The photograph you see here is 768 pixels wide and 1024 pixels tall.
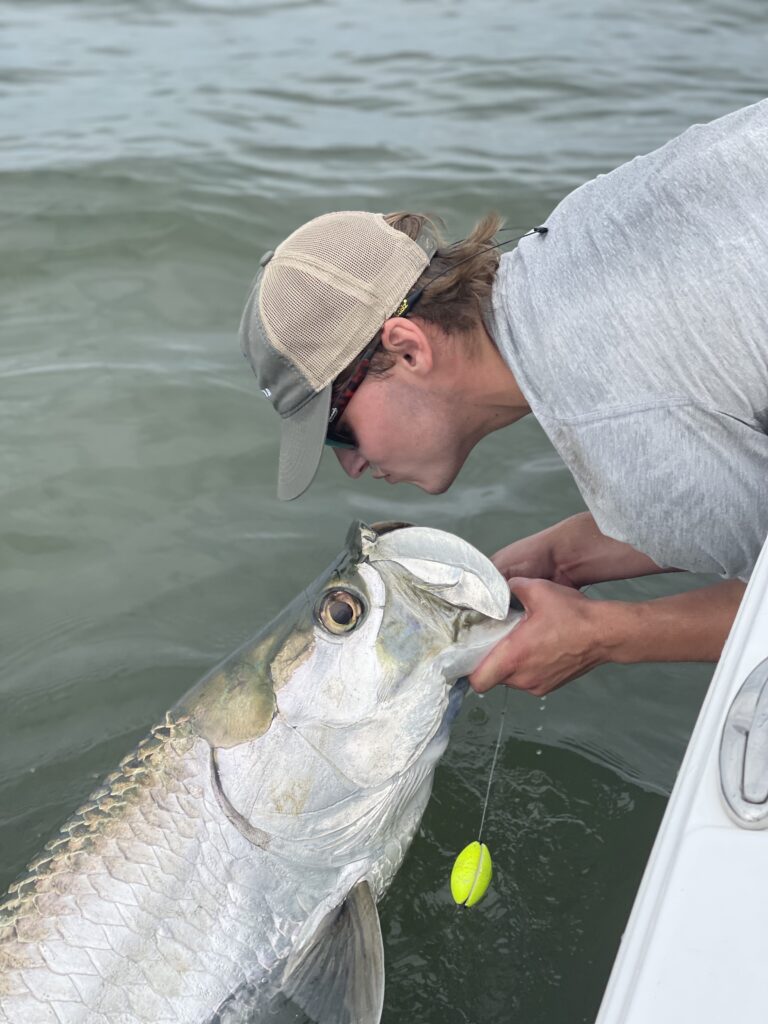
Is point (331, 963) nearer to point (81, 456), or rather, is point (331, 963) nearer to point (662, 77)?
point (81, 456)

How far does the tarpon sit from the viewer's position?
2.20 m

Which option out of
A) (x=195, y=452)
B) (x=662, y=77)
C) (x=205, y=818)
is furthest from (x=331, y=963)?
(x=662, y=77)

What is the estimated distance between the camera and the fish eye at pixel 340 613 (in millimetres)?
2295

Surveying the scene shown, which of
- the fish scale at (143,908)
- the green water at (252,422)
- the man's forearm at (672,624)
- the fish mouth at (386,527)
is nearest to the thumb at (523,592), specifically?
the man's forearm at (672,624)

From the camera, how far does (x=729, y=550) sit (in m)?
2.49

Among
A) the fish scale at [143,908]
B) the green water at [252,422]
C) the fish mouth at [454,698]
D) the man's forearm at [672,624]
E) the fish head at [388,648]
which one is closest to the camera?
the fish scale at [143,908]

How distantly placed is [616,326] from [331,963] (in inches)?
54.8

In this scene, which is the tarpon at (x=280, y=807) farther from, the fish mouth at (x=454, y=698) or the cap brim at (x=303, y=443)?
the cap brim at (x=303, y=443)

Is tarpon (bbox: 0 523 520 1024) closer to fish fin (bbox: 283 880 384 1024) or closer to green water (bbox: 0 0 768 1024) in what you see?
fish fin (bbox: 283 880 384 1024)

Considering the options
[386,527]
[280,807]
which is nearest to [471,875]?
[280,807]

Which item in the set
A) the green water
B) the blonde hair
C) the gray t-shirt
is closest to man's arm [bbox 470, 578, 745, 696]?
the gray t-shirt

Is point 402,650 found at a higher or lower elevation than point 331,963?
higher

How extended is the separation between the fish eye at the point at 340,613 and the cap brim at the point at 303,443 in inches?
18.2

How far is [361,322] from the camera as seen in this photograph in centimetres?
263
